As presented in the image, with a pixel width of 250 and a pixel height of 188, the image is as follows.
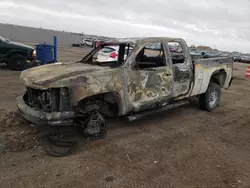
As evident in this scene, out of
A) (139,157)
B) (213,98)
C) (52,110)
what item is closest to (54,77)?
(52,110)

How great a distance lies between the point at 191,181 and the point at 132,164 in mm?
900

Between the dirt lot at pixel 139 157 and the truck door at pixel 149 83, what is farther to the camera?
the truck door at pixel 149 83

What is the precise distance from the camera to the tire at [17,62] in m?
11.4

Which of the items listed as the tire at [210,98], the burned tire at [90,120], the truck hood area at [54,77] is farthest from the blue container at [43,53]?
the burned tire at [90,120]

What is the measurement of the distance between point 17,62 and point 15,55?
13.4 inches

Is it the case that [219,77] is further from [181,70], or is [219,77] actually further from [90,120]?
[90,120]

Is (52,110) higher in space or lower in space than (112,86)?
lower

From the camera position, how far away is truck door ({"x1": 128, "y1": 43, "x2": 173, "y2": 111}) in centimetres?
466

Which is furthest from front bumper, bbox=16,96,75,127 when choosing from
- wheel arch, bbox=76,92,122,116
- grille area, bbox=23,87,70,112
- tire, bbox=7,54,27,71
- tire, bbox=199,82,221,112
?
tire, bbox=7,54,27,71

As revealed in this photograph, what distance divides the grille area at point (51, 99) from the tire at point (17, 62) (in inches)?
322

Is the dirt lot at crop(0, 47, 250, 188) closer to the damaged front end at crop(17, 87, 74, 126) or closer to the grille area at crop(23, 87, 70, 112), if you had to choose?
the damaged front end at crop(17, 87, 74, 126)

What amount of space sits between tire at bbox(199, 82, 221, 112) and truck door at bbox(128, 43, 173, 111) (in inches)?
70.8

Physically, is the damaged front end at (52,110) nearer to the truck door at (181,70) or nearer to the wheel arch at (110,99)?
the wheel arch at (110,99)

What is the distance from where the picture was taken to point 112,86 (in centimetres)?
432
